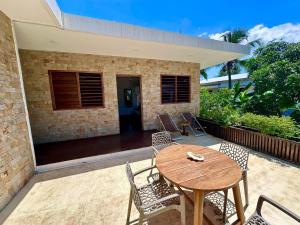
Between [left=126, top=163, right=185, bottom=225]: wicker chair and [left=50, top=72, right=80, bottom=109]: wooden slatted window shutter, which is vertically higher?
[left=50, top=72, right=80, bottom=109]: wooden slatted window shutter

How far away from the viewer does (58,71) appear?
207 inches

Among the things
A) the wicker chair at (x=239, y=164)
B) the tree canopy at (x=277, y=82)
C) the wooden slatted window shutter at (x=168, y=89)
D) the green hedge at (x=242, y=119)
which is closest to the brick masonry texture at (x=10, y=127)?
the wicker chair at (x=239, y=164)

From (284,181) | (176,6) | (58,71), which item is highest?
(176,6)

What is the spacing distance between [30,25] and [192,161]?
4404mm

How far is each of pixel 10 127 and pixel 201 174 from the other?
3562mm

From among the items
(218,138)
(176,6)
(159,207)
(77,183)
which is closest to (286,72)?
(218,138)

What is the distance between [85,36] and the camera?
12.5ft

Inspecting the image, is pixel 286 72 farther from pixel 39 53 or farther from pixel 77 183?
pixel 39 53

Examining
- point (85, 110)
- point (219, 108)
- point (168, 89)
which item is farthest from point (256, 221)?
point (168, 89)

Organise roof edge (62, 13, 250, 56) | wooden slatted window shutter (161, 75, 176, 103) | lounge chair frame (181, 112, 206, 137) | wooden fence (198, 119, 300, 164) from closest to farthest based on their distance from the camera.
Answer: roof edge (62, 13, 250, 56) < wooden fence (198, 119, 300, 164) < lounge chair frame (181, 112, 206, 137) < wooden slatted window shutter (161, 75, 176, 103)

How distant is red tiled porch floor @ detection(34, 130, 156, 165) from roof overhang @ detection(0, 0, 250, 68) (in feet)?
10.8

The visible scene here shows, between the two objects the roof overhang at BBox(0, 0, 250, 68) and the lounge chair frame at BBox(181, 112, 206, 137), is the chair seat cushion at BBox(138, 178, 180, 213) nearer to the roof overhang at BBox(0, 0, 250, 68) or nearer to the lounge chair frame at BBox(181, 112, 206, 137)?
the roof overhang at BBox(0, 0, 250, 68)

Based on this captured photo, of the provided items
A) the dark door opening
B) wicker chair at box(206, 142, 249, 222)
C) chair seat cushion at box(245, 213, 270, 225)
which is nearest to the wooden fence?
wicker chair at box(206, 142, 249, 222)

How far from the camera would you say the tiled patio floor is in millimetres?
2197
